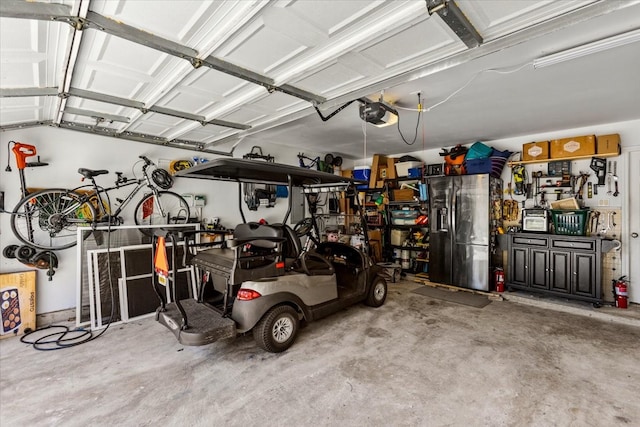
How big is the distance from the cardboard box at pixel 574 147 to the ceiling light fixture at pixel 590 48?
9.25 ft

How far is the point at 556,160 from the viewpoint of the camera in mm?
4559

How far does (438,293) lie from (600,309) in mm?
2105

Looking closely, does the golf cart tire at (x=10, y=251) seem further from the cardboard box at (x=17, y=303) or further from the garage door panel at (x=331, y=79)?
the garage door panel at (x=331, y=79)

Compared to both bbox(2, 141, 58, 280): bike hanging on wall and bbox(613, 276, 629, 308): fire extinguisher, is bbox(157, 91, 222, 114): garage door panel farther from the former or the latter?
bbox(613, 276, 629, 308): fire extinguisher

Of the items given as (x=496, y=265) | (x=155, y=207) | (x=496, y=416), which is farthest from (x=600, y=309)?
(x=155, y=207)

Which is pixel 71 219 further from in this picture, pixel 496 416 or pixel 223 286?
pixel 496 416

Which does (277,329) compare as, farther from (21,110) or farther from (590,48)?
(590,48)

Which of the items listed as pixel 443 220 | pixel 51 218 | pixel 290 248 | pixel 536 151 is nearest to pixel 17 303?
pixel 51 218

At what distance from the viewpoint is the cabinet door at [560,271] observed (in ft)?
13.9

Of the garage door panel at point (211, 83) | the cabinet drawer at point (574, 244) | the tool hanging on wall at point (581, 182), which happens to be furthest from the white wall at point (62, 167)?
the tool hanging on wall at point (581, 182)

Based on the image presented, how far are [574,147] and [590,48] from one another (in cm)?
292

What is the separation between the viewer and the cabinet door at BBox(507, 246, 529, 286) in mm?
4637

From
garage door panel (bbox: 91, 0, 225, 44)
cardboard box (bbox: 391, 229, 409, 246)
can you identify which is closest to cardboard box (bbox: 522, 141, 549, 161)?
cardboard box (bbox: 391, 229, 409, 246)

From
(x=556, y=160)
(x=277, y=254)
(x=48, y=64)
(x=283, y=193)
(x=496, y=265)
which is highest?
(x=48, y=64)
